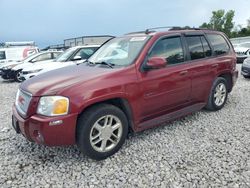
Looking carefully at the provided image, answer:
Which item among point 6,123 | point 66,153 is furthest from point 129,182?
point 6,123

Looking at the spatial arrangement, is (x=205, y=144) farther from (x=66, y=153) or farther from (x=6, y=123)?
(x=6, y=123)

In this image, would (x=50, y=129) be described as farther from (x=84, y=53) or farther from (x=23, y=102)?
(x=84, y=53)

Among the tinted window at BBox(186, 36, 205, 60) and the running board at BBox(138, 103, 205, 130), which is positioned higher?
the tinted window at BBox(186, 36, 205, 60)

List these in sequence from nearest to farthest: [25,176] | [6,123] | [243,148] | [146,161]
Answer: [25,176]
[146,161]
[243,148]
[6,123]

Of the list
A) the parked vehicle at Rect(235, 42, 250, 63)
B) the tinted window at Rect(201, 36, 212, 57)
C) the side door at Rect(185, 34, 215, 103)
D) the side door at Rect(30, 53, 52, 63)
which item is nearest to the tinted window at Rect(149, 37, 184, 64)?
the side door at Rect(185, 34, 215, 103)

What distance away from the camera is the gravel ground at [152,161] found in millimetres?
2891

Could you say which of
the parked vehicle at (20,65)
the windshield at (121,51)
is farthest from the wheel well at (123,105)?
the parked vehicle at (20,65)

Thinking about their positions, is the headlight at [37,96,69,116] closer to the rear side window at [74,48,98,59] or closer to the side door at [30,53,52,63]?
the rear side window at [74,48,98,59]

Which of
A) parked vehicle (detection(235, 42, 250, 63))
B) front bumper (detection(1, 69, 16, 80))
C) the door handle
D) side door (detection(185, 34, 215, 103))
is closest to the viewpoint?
the door handle

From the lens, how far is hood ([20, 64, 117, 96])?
3.12 metres

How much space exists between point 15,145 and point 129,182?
7.05ft

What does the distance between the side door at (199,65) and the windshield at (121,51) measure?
3.38 ft

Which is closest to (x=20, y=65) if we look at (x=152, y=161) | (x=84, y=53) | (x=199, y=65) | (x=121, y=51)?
(x=84, y=53)

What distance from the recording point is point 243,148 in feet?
11.6
